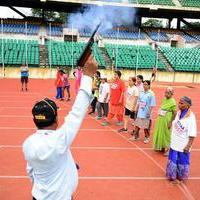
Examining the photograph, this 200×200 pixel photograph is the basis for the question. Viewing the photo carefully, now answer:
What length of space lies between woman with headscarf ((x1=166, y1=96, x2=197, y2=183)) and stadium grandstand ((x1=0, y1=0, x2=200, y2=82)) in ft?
73.9

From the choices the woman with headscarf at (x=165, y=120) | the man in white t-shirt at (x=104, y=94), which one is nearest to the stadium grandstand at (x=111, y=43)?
the man in white t-shirt at (x=104, y=94)

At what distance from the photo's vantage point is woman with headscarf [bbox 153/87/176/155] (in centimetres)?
802

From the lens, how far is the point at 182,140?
643 cm

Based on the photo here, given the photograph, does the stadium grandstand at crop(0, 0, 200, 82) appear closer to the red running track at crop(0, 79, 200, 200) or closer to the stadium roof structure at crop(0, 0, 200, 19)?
the stadium roof structure at crop(0, 0, 200, 19)

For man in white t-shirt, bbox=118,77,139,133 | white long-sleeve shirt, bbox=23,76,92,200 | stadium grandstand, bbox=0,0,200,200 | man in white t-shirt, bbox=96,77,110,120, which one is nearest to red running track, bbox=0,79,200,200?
stadium grandstand, bbox=0,0,200,200

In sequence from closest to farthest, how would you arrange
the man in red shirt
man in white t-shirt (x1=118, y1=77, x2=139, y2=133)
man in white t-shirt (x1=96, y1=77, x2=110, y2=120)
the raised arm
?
1. the raised arm
2. man in white t-shirt (x1=118, y1=77, x2=139, y2=133)
3. the man in red shirt
4. man in white t-shirt (x1=96, y1=77, x2=110, y2=120)

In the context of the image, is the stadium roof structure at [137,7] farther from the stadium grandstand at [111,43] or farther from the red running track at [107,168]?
the red running track at [107,168]

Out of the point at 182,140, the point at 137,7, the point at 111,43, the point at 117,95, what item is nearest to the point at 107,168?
the point at 182,140

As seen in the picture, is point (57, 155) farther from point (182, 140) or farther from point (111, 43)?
point (111, 43)

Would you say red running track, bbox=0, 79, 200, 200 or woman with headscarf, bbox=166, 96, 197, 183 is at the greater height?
woman with headscarf, bbox=166, 96, 197, 183

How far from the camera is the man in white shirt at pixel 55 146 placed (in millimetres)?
2520

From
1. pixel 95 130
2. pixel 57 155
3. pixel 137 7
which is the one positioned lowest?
pixel 95 130

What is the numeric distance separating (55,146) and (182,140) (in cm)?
431

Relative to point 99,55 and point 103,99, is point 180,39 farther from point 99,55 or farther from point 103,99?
point 103,99
